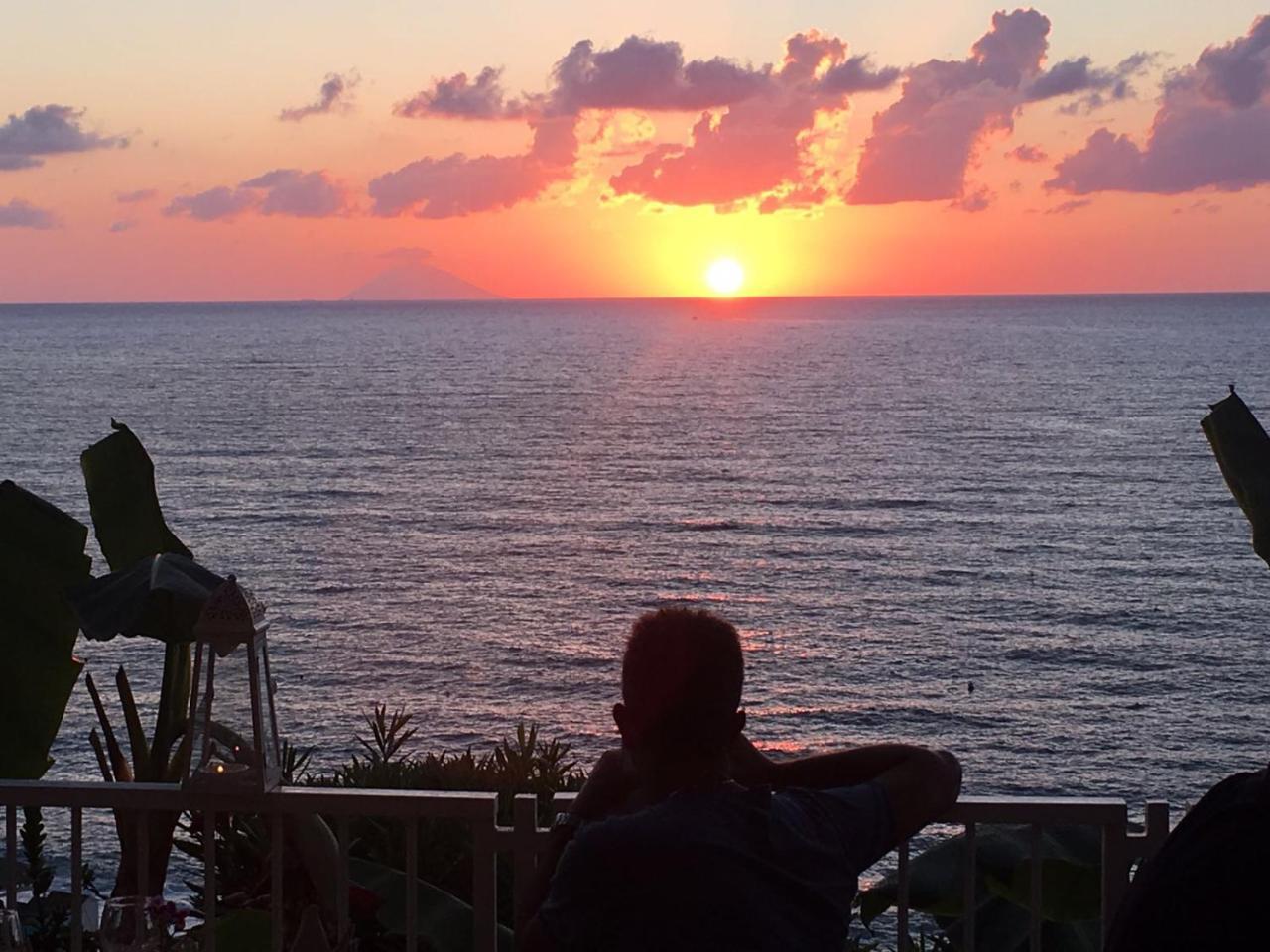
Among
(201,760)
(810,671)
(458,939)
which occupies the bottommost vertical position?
(810,671)

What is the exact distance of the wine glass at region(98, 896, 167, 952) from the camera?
2.89 metres

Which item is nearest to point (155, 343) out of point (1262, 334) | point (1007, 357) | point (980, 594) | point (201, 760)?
point (1007, 357)

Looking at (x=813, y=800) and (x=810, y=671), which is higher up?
(x=813, y=800)

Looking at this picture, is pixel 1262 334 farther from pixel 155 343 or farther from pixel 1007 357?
pixel 155 343

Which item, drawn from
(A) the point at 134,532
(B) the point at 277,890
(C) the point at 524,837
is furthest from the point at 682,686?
(A) the point at 134,532

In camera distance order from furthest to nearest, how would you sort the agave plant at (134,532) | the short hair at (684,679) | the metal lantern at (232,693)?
the agave plant at (134,532)
the metal lantern at (232,693)
the short hair at (684,679)

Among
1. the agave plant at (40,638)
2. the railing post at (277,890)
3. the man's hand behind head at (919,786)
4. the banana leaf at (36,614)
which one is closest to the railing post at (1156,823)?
the man's hand behind head at (919,786)

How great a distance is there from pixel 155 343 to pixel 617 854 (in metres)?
170

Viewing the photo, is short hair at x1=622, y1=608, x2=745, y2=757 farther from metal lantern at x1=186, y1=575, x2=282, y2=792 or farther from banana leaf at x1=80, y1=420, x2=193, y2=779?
banana leaf at x1=80, y1=420, x2=193, y2=779

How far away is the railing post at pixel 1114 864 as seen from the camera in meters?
3.32

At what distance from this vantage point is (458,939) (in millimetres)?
3844

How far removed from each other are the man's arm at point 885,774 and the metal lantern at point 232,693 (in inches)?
62.5

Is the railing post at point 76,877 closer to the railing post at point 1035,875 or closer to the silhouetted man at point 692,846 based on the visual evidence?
the silhouetted man at point 692,846

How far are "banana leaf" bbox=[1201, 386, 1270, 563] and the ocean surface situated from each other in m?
18.7
